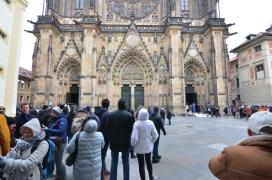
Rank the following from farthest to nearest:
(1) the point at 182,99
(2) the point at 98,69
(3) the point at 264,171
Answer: (2) the point at 98,69 → (1) the point at 182,99 → (3) the point at 264,171

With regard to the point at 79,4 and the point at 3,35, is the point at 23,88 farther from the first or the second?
the point at 3,35

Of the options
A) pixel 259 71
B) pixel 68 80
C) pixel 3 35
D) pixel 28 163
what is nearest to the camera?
pixel 28 163

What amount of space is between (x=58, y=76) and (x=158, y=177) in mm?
24326

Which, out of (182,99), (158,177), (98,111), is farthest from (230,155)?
(182,99)

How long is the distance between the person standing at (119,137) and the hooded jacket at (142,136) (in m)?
0.14

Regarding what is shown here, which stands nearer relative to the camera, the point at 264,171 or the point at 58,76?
the point at 264,171

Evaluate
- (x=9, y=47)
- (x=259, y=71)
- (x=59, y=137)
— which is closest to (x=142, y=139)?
(x=59, y=137)

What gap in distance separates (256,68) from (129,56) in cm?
1858

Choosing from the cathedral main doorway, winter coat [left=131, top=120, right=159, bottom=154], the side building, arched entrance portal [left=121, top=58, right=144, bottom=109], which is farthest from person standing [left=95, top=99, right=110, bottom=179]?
the side building

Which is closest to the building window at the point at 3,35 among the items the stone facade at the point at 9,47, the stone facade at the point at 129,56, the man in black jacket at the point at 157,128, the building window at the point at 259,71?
the stone facade at the point at 9,47

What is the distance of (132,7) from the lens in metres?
29.6

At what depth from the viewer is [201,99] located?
1075 inches

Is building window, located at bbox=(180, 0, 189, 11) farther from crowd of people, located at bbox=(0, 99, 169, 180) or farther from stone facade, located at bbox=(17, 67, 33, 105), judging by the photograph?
stone facade, located at bbox=(17, 67, 33, 105)

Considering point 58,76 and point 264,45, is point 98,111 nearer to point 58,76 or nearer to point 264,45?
point 58,76
